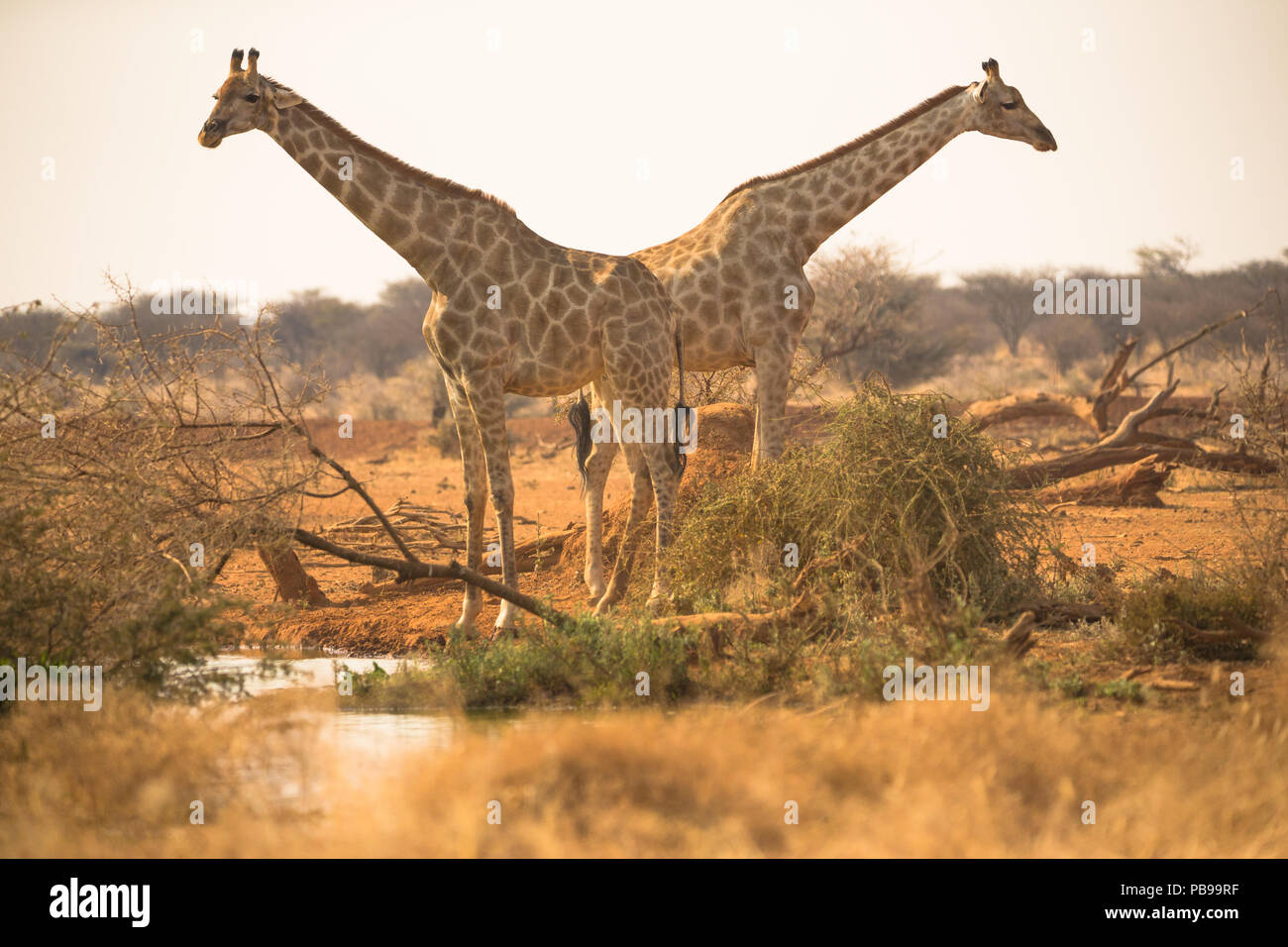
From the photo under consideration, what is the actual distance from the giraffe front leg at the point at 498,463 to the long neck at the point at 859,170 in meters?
2.98

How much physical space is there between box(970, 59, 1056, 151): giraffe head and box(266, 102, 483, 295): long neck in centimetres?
407

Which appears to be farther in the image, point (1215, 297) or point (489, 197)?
point (1215, 297)

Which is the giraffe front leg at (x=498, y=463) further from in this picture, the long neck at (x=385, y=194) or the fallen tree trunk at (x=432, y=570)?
the fallen tree trunk at (x=432, y=570)

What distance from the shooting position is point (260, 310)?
22.1ft

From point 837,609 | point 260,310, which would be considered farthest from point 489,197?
point 837,609

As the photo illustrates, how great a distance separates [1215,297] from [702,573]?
112ft

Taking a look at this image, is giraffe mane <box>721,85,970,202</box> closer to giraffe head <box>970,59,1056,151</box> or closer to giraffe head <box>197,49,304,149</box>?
giraffe head <box>970,59,1056,151</box>

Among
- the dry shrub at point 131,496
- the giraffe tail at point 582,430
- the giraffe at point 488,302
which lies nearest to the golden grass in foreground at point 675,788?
the dry shrub at point 131,496

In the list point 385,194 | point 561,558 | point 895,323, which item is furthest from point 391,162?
point 895,323

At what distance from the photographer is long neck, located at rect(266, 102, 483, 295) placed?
7.77m

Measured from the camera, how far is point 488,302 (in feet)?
25.5

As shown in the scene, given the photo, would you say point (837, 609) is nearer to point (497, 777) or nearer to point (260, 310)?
point (497, 777)

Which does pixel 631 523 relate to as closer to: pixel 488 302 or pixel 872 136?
pixel 488 302
